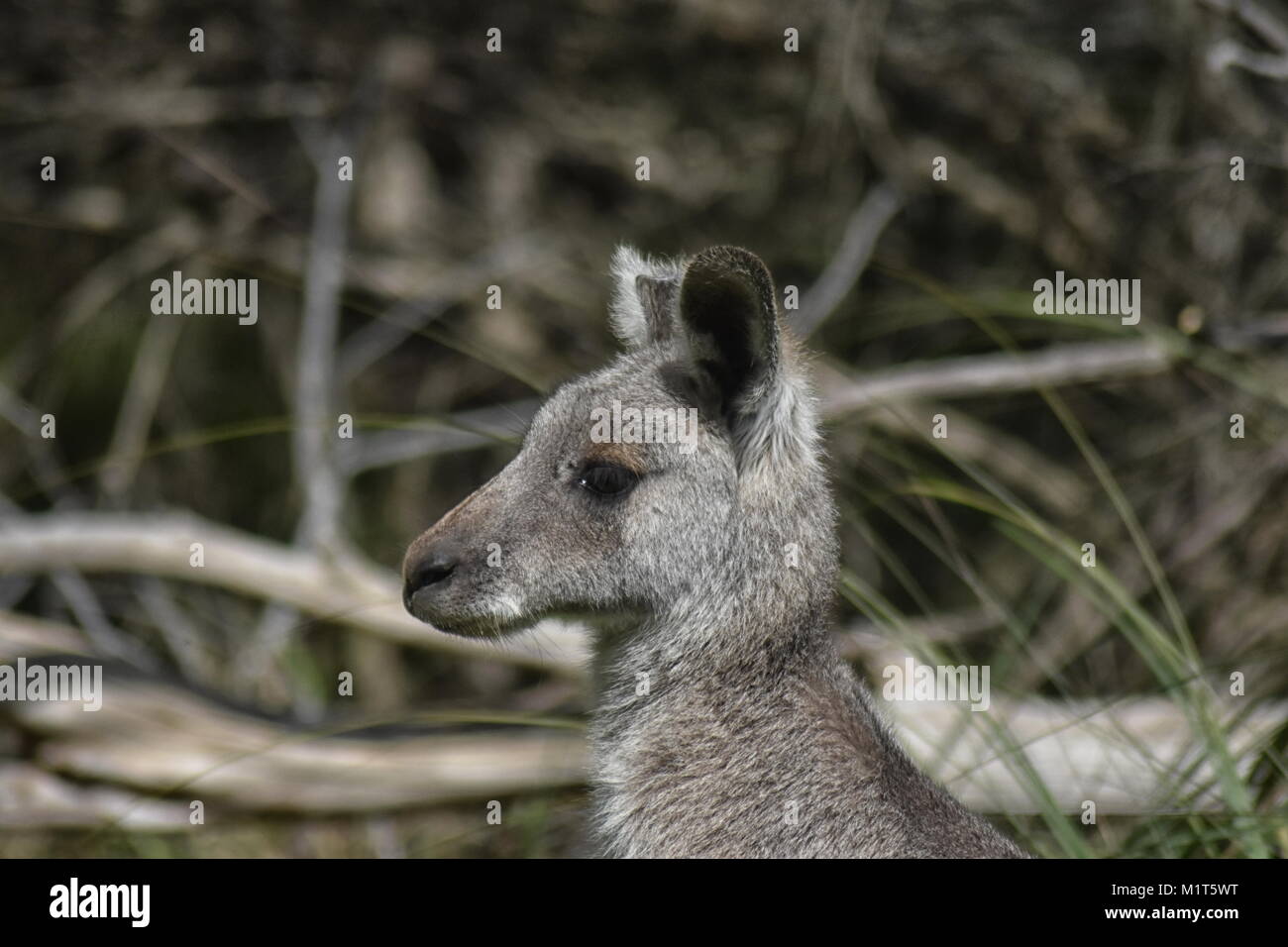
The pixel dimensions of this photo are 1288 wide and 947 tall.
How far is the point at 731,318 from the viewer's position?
3.83 meters

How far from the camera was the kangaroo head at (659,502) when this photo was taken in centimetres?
380

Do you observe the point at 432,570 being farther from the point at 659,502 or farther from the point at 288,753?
the point at 288,753

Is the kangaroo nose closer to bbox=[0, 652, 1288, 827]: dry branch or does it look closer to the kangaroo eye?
the kangaroo eye

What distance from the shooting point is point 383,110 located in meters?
10.1

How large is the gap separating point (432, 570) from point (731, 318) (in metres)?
1.09

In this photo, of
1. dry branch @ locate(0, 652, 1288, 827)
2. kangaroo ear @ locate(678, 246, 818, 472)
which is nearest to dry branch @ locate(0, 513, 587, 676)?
dry branch @ locate(0, 652, 1288, 827)

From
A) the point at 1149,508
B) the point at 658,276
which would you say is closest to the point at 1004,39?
the point at 1149,508

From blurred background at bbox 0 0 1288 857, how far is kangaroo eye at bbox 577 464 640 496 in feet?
3.77

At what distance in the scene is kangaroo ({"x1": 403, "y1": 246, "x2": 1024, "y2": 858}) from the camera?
12.2 ft

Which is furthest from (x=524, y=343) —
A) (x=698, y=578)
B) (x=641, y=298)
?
(x=698, y=578)

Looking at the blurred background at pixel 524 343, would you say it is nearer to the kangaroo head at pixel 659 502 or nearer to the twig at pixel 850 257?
the twig at pixel 850 257
